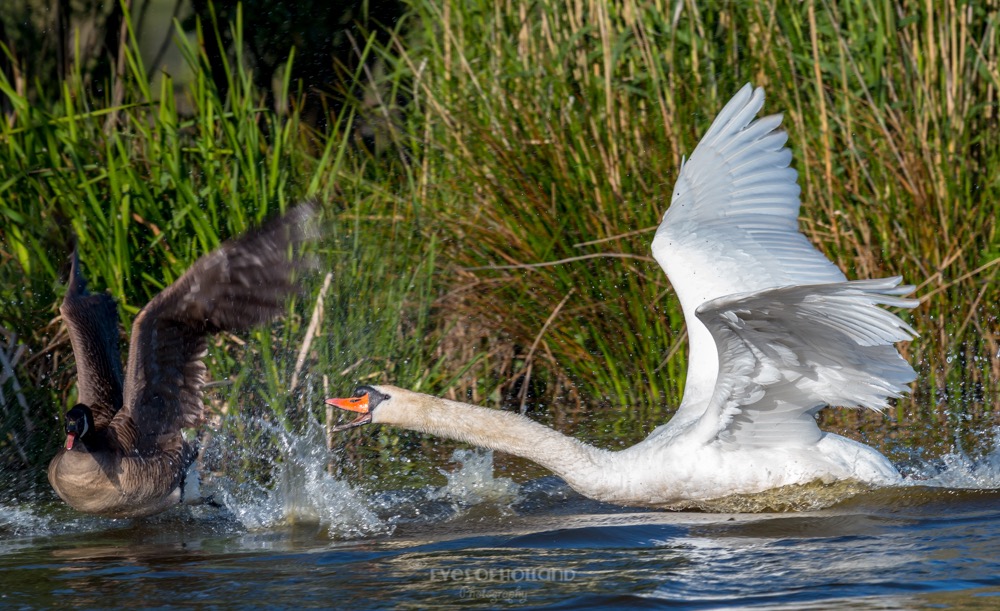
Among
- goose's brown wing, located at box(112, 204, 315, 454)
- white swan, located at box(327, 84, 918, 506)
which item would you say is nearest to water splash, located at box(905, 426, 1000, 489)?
white swan, located at box(327, 84, 918, 506)

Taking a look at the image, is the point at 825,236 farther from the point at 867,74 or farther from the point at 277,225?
the point at 277,225

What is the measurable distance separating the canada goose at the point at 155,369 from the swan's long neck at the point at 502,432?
2.57 feet

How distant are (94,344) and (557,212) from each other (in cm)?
228

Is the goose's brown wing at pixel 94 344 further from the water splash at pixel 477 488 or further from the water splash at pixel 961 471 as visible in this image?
the water splash at pixel 961 471

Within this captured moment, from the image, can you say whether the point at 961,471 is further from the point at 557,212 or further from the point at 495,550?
the point at 557,212

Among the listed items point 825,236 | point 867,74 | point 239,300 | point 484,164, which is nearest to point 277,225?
point 239,300

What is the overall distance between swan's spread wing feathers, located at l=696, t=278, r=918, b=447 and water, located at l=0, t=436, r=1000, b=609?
1.16 feet

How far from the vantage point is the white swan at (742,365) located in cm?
456

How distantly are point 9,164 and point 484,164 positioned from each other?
8.06ft

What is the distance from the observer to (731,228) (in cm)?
586

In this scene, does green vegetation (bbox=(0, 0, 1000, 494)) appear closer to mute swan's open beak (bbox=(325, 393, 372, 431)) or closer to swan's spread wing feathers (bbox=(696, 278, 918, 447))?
mute swan's open beak (bbox=(325, 393, 372, 431))

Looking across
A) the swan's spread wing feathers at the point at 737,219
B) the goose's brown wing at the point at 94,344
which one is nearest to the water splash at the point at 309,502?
the goose's brown wing at the point at 94,344

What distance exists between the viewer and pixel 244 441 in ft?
20.2

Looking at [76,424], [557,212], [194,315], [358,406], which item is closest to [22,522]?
[76,424]
